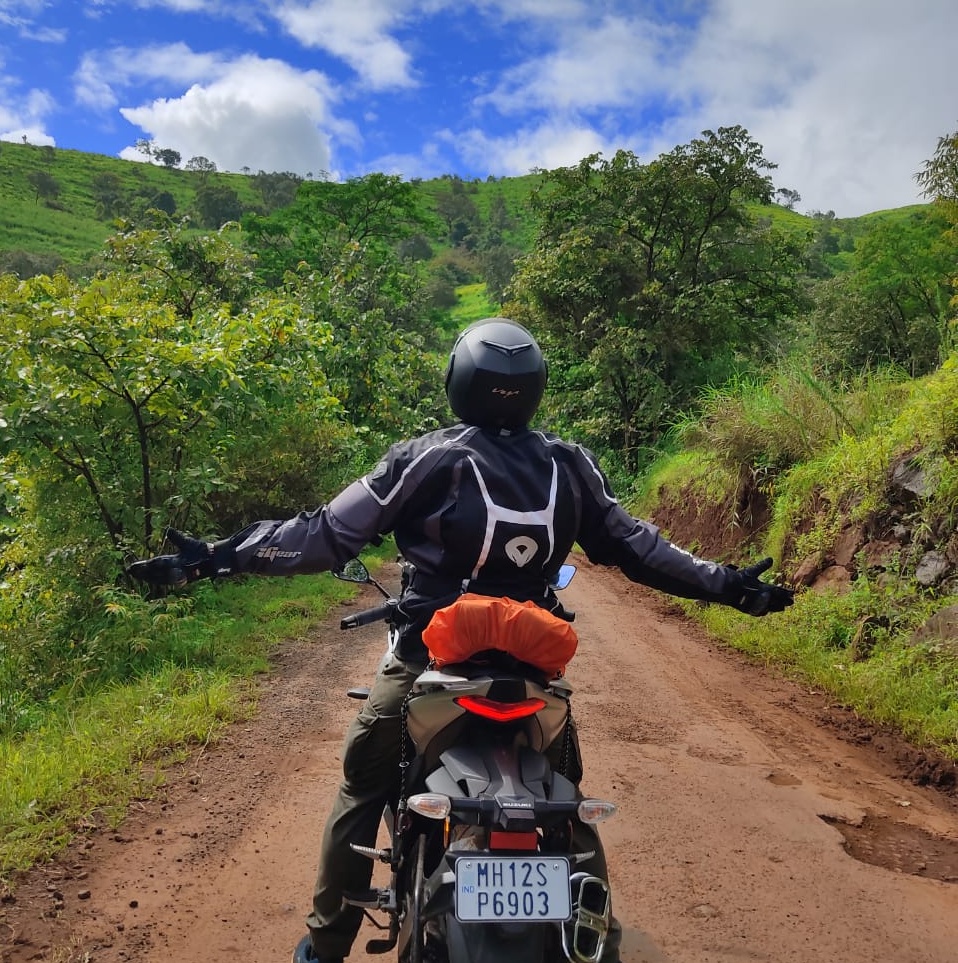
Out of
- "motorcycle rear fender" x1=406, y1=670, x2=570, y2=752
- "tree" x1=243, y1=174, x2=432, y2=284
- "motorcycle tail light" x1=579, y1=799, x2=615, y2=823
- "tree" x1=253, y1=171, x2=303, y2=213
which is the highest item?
"tree" x1=253, y1=171, x2=303, y2=213

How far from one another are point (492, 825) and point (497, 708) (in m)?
0.26

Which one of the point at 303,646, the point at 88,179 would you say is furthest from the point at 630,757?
the point at 88,179

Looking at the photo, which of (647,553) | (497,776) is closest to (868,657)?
(647,553)

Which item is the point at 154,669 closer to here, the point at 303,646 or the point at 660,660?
the point at 303,646

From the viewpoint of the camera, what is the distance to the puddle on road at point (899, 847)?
134 inches

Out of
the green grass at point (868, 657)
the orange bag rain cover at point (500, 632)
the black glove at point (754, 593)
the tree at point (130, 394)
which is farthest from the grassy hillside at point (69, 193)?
the orange bag rain cover at point (500, 632)

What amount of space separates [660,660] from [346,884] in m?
4.66

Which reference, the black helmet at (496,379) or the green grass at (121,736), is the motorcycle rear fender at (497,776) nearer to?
the black helmet at (496,379)

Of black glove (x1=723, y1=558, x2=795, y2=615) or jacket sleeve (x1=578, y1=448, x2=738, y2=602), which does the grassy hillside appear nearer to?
jacket sleeve (x1=578, y1=448, x2=738, y2=602)

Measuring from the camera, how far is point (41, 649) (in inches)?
244

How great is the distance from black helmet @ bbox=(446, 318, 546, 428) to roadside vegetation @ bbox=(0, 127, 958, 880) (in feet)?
8.47

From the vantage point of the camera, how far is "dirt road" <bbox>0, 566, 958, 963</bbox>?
284 centimetres

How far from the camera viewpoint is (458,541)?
7.23 ft

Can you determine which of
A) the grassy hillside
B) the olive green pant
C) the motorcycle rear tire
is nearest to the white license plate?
the motorcycle rear tire
